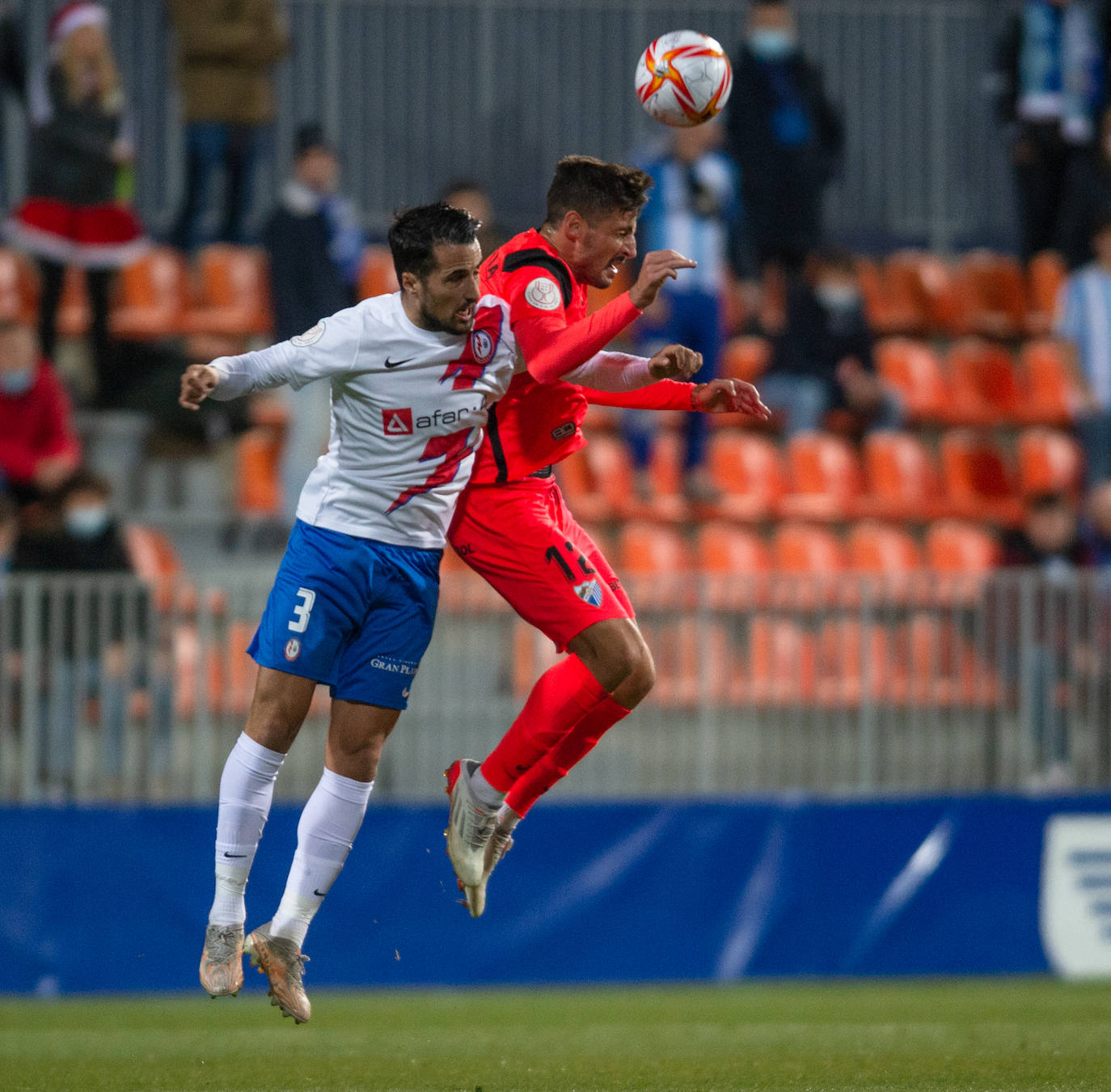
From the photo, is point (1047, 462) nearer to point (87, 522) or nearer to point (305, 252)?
point (305, 252)

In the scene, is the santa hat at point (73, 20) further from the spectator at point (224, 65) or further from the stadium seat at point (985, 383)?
the stadium seat at point (985, 383)

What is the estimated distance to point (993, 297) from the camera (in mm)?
15945

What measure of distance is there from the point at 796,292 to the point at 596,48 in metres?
4.23

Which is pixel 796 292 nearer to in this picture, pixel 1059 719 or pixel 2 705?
pixel 1059 719

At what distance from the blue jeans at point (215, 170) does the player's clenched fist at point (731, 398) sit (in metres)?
8.50

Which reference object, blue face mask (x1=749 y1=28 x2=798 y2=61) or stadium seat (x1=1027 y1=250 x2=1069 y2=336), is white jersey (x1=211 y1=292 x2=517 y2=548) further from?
stadium seat (x1=1027 y1=250 x2=1069 y2=336)

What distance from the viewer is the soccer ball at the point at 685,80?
679 centimetres

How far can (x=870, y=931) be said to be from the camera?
10.8 m

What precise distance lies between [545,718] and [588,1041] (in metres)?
1.84

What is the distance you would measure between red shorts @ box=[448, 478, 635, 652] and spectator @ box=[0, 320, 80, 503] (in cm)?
542

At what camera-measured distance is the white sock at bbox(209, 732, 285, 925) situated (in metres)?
6.66

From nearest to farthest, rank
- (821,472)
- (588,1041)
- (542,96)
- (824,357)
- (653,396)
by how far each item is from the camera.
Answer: (653,396) < (588,1041) < (821,472) < (824,357) < (542,96)

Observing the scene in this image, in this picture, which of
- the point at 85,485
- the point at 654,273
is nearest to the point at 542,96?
the point at 85,485

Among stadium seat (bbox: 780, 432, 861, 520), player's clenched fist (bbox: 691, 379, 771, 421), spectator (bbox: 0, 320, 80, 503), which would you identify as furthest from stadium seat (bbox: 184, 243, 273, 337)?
player's clenched fist (bbox: 691, 379, 771, 421)
